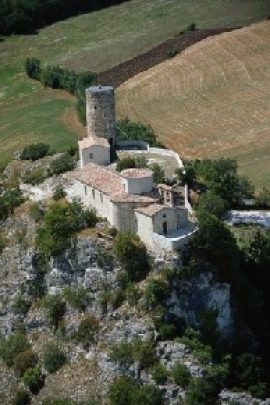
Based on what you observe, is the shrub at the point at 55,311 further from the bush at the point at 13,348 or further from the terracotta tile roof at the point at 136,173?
the terracotta tile roof at the point at 136,173

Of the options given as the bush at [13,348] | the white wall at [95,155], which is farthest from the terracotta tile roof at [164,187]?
the bush at [13,348]

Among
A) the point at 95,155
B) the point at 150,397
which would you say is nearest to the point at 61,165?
the point at 95,155

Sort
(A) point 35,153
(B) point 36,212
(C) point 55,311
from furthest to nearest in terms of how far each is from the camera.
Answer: (A) point 35,153 → (B) point 36,212 → (C) point 55,311

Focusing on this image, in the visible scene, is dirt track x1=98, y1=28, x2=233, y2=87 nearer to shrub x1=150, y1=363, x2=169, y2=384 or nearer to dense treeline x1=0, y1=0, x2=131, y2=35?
dense treeline x1=0, y1=0, x2=131, y2=35

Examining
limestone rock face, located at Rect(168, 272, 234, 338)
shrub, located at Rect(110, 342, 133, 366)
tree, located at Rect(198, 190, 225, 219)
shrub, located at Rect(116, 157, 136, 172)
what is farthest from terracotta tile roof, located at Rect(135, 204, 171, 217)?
shrub, located at Rect(116, 157, 136, 172)

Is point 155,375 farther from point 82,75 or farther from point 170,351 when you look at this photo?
point 82,75

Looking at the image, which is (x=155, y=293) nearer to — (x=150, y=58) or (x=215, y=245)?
(x=215, y=245)
